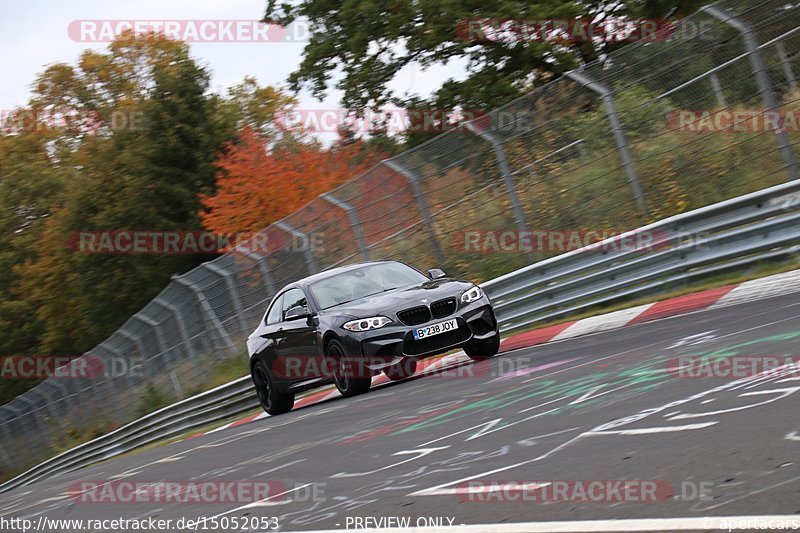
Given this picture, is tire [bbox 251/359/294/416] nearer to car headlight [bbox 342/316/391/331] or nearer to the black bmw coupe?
the black bmw coupe

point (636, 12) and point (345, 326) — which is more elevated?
point (636, 12)

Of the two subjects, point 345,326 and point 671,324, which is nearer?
point 671,324

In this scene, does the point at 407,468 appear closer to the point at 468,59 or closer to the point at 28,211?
the point at 468,59

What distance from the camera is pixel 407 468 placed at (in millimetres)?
6961

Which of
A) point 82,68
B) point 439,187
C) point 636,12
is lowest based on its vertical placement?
point 439,187

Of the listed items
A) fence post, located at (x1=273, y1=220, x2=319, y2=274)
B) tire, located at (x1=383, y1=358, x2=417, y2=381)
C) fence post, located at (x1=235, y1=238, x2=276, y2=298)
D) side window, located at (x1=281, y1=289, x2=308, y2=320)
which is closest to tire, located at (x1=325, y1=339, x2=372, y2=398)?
tire, located at (x1=383, y1=358, x2=417, y2=381)

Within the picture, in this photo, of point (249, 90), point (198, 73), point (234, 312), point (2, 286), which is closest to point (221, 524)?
point (234, 312)

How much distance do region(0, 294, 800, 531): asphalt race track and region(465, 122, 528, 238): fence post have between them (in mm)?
4512

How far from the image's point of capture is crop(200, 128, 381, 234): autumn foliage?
125 ft

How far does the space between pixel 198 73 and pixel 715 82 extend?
3983 cm

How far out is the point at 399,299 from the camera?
41.3ft

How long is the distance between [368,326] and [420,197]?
5.54m
